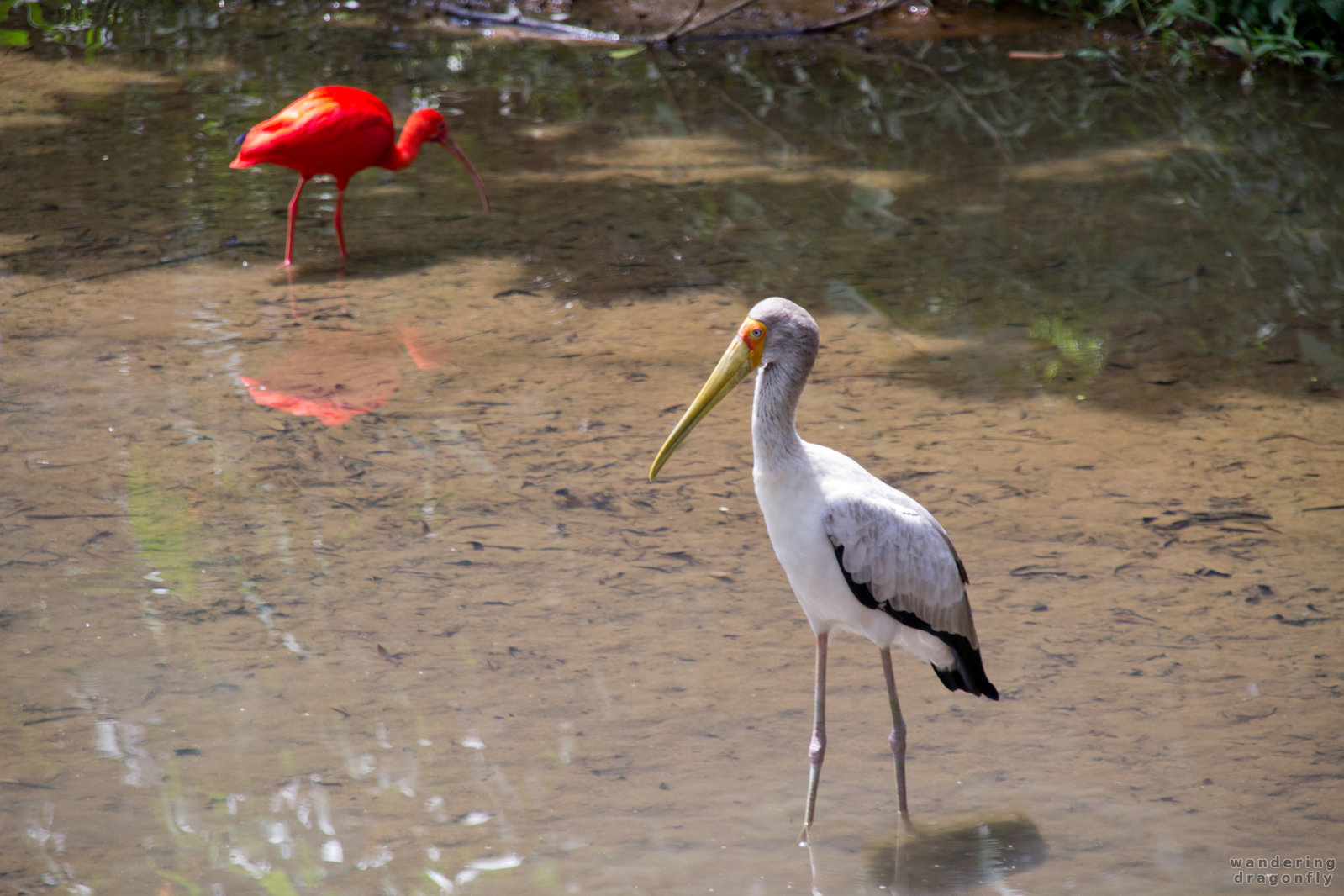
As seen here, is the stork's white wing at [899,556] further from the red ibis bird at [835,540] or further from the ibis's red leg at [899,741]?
the ibis's red leg at [899,741]

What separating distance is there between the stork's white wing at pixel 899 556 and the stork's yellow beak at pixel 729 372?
38 centimetres

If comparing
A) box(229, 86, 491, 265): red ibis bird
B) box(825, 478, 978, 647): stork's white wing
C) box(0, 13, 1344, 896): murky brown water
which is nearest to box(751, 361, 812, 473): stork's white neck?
box(825, 478, 978, 647): stork's white wing

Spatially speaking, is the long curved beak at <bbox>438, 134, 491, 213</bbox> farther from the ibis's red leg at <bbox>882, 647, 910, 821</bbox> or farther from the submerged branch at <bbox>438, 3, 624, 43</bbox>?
the ibis's red leg at <bbox>882, 647, 910, 821</bbox>

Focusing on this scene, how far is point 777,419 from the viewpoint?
289 centimetres

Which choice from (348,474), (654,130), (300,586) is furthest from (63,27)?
(300,586)

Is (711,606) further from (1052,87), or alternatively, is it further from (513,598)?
(1052,87)

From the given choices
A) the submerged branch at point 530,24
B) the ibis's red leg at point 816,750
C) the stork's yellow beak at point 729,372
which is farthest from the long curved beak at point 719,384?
the submerged branch at point 530,24

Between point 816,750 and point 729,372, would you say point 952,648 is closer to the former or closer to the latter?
point 816,750

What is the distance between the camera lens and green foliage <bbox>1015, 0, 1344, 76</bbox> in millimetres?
9016

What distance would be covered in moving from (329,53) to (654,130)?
2822 millimetres

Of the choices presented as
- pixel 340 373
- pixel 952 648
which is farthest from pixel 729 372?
pixel 340 373

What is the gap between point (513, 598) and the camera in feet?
12.3

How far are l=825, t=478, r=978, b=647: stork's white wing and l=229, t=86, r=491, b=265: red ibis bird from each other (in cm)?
372

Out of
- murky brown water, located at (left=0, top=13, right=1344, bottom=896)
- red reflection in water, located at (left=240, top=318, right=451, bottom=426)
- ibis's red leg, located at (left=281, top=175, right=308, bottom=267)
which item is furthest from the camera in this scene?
ibis's red leg, located at (left=281, top=175, right=308, bottom=267)
